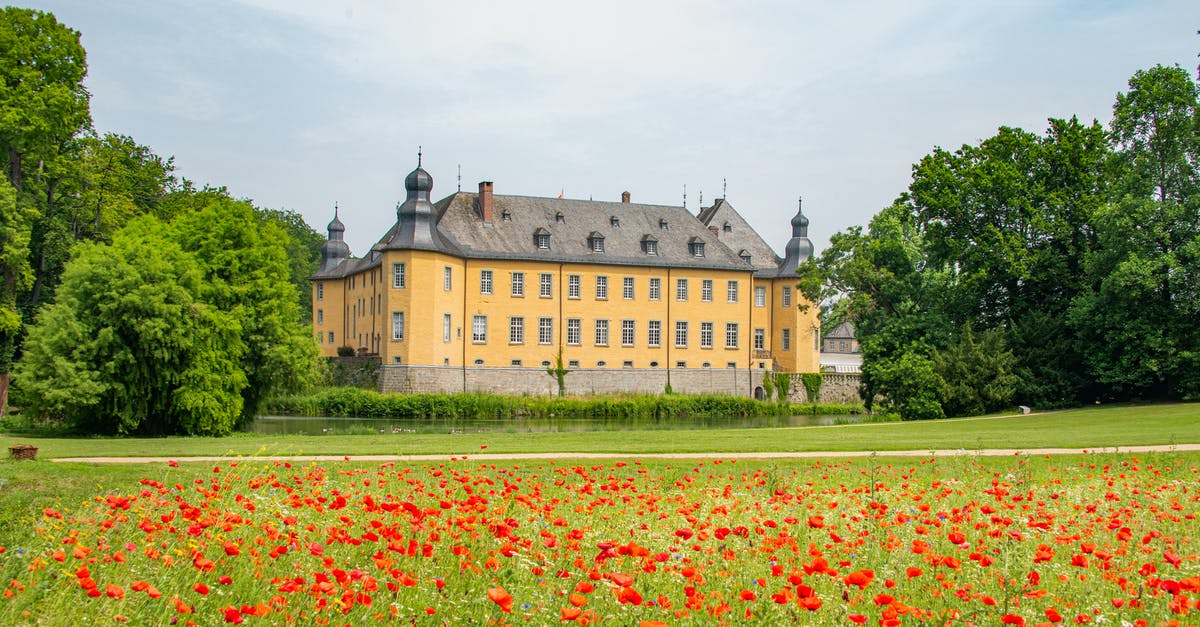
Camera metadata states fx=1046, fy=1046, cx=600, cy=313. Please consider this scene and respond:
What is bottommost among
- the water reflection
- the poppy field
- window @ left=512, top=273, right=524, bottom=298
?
the water reflection

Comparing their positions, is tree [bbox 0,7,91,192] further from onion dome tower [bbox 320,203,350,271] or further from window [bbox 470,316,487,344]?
onion dome tower [bbox 320,203,350,271]

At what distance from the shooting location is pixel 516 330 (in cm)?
5512

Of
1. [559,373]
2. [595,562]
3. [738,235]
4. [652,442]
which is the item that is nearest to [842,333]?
[738,235]

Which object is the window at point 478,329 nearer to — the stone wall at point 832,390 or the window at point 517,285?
the window at point 517,285

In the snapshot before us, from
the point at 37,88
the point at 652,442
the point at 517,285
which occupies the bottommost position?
the point at 652,442

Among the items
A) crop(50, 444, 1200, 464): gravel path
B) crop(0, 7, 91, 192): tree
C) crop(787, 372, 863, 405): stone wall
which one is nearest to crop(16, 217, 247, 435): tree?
crop(0, 7, 91, 192): tree

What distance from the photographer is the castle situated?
51281mm

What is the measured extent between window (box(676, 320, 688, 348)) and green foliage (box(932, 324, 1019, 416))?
21639mm

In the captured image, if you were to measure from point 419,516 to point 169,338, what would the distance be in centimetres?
2217

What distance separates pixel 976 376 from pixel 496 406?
65.2 feet

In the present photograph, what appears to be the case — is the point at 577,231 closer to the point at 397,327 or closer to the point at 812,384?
the point at 397,327

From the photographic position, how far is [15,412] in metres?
35.4

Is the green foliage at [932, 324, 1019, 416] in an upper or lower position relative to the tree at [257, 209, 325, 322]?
lower

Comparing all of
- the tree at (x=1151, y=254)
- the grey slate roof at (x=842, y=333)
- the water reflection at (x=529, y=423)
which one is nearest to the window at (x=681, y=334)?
the water reflection at (x=529, y=423)
